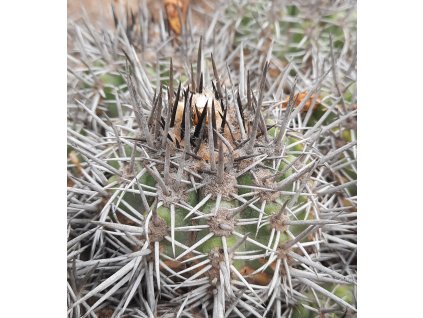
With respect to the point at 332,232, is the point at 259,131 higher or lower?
higher

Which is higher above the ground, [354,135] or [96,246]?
[354,135]
